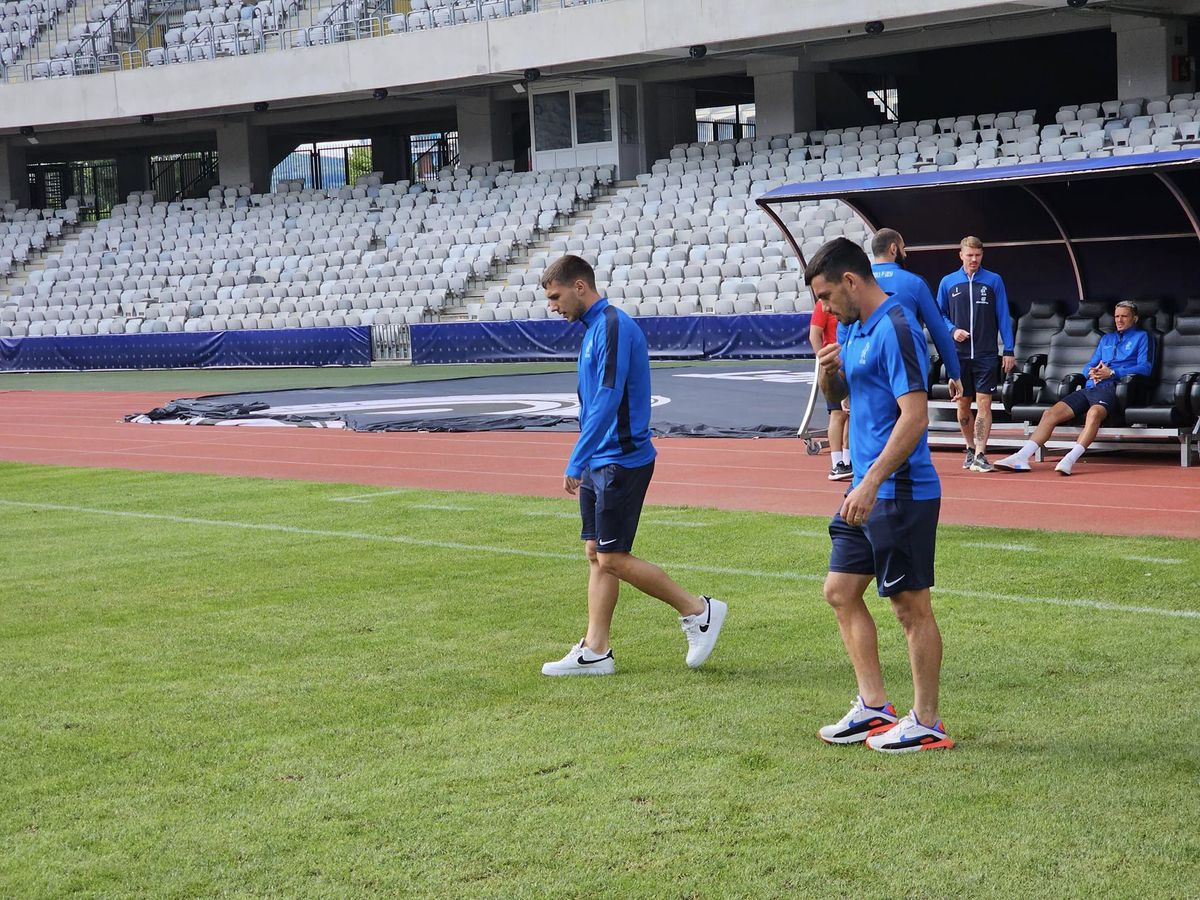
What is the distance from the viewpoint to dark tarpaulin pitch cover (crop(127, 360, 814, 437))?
712 inches

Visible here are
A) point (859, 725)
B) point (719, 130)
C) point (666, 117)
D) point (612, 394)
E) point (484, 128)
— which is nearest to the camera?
point (859, 725)

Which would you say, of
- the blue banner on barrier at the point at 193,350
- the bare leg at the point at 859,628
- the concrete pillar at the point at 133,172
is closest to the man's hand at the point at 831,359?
the bare leg at the point at 859,628

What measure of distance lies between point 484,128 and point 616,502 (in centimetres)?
3985

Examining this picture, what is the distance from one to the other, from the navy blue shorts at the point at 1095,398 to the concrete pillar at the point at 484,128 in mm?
33569

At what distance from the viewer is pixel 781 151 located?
120 feet

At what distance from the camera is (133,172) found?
57.9 meters

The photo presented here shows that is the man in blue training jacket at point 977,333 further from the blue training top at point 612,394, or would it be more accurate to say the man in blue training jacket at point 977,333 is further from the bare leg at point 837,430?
the blue training top at point 612,394

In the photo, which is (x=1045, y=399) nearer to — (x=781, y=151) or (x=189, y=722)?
(x=189, y=722)

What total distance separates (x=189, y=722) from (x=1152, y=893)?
3.75 m

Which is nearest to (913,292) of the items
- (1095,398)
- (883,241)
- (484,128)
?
(883,241)

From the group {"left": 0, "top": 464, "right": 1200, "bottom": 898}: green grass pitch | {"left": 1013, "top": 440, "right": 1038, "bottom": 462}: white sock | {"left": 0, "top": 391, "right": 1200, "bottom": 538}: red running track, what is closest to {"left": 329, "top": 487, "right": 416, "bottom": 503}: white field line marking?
{"left": 0, "top": 391, "right": 1200, "bottom": 538}: red running track

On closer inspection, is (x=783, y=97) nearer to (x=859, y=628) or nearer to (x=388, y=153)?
(x=388, y=153)

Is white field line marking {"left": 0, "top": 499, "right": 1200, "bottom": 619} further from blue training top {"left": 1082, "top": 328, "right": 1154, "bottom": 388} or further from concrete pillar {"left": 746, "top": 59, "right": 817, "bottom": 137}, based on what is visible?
concrete pillar {"left": 746, "top": 59, "right": 817, "bottom": 137}

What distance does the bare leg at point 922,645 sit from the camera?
547 centimetres
